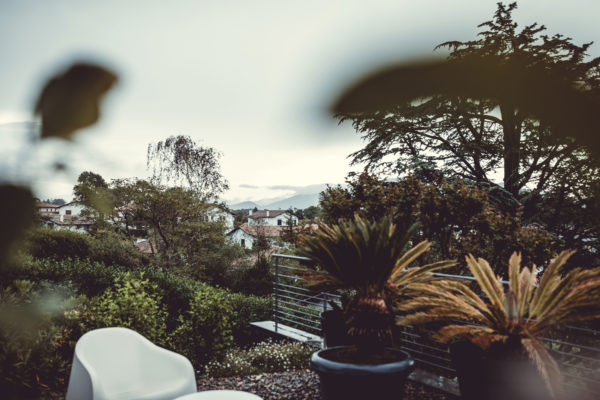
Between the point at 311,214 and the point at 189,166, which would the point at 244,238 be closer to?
the point at 189,166

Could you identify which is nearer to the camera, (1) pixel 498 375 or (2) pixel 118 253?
(1) pixel 498 375

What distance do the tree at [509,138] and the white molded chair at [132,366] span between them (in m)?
2.21

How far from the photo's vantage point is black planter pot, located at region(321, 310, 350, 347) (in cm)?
335

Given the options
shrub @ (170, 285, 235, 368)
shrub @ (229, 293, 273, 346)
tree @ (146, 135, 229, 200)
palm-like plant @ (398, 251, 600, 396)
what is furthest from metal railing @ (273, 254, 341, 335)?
tree @ (146, 135, 229, 200)

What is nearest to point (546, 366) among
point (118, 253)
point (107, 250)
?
point (107, 250)

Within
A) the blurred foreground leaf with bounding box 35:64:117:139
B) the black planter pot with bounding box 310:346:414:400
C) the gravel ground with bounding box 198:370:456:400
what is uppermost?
the blurred foreground leaf with bounding box 35:64:117:139

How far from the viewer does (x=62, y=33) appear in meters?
0.33

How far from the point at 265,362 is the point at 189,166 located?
11.8 m

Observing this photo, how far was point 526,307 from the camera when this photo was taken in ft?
7.45

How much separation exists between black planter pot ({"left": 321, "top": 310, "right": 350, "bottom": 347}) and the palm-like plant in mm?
1036

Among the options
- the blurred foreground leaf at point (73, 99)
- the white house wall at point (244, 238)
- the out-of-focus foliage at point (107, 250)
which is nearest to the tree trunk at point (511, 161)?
the blurred foreground leaf at point (73, 99)

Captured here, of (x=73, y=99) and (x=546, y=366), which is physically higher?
(x=73, y=99)

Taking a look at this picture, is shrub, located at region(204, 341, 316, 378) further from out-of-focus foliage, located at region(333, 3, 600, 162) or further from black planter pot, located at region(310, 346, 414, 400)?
out-of-focus foliage, located at region(333, 3, 600, 162)

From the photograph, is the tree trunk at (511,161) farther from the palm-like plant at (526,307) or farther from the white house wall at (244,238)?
the white house wall at (244,238)
